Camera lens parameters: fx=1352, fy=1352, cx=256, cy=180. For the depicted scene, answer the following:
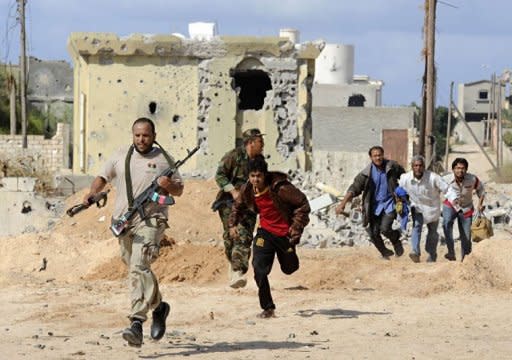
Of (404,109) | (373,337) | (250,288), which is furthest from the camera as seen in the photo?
(404,109)

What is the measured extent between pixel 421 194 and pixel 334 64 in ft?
172

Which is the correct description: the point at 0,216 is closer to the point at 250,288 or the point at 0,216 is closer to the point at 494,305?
the point at 250,288

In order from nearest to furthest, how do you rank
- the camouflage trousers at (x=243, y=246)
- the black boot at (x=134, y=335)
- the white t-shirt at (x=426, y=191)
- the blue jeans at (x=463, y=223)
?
the black boot at (x=134, y=335), the camouflage trousers at (x=243, y=246), the white t-shirt at (x=426, y=191), the blue jeans at (x=463, y=223)

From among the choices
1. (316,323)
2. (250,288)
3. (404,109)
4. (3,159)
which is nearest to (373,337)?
(316,323)

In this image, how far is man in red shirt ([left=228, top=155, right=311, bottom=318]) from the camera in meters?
11.4

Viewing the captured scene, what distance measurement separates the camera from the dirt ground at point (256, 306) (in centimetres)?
1010

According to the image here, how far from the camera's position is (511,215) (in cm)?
2319

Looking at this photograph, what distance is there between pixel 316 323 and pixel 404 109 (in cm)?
4168

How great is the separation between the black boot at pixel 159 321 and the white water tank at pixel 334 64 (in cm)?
5727

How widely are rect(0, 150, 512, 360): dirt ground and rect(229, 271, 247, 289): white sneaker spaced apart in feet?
0.52

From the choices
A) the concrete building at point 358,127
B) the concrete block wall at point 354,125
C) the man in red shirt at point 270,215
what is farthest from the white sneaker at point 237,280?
the concrete block wall at point 354,125

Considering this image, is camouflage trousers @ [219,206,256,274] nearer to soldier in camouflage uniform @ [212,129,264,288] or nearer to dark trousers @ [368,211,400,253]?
soldier in camouflage uniform @ [212,129,264,288]

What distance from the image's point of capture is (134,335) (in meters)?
9.77

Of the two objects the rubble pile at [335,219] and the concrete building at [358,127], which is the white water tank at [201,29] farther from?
the concrete building at [358,127]
